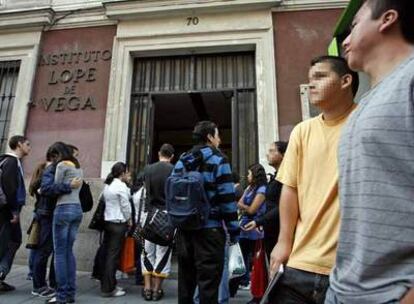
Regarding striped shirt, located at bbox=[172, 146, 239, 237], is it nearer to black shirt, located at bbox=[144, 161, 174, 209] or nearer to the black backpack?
black shirt, located at bbox=[144, 161, 174, 209]

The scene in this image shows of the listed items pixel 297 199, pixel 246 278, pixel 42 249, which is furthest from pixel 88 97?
pixel 297 199

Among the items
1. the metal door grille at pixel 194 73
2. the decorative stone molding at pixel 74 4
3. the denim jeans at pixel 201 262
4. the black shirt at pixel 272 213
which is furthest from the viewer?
the decorative stone molding at pixel 74 4

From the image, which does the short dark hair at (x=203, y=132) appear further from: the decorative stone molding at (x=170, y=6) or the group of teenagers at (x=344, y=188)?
the decorative stone molding at (x=170, y=6)

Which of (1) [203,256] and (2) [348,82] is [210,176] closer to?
(1) [203,256]

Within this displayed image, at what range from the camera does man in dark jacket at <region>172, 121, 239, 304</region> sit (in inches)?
113

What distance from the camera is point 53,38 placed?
7891mm

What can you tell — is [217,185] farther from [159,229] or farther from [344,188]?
[344,188]

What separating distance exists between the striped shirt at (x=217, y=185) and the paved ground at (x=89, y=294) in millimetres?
1768

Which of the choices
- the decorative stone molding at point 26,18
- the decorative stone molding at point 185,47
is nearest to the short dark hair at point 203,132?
the decorative stone molding at point 185,47

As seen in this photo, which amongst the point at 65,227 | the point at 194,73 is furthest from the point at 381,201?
the point at 194,73

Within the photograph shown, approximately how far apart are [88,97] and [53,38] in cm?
178

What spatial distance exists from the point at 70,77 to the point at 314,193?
699cm

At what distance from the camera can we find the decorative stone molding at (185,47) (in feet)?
22.4

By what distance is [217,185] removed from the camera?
3086mm
